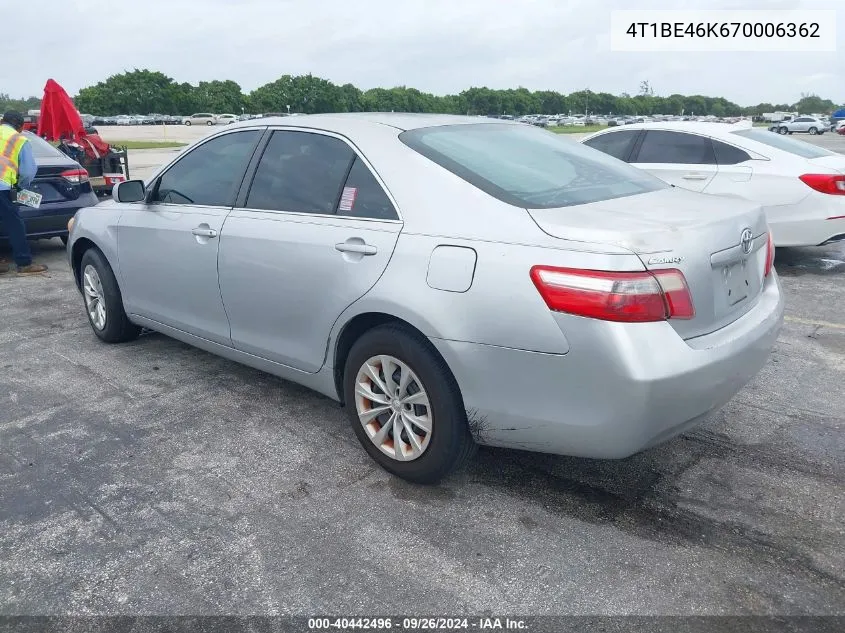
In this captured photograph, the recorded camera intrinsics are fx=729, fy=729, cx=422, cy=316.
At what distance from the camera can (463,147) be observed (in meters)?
3.41

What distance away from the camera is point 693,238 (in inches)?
108

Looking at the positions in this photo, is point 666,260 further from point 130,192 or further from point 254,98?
point 254,98

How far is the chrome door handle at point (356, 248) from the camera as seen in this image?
10.3 ft

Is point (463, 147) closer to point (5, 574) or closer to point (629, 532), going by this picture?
point (629, 532)

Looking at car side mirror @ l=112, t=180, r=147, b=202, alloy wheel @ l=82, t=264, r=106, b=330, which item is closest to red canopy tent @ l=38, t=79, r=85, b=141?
alloy wheel @ l=82, t=264, r=106, b=330

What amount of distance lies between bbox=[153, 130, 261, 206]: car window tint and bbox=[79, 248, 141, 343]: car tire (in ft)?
2.80

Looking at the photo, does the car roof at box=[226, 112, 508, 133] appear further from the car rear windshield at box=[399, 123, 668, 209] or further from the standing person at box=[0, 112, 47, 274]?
the standing person at box=[0, 112, 47, 274]

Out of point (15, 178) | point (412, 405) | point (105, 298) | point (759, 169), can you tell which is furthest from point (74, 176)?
point (759, 169)

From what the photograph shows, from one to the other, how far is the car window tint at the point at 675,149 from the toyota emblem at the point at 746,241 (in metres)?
4.93

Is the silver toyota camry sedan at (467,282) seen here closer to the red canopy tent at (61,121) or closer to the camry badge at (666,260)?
the camry badge at (666,260)

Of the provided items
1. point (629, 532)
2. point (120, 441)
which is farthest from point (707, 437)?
point (120, 441)

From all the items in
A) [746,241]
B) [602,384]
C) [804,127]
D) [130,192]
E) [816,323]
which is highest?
[130,192]

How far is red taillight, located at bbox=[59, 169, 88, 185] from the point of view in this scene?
26.7 feet

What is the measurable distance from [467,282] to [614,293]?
1.84ft
